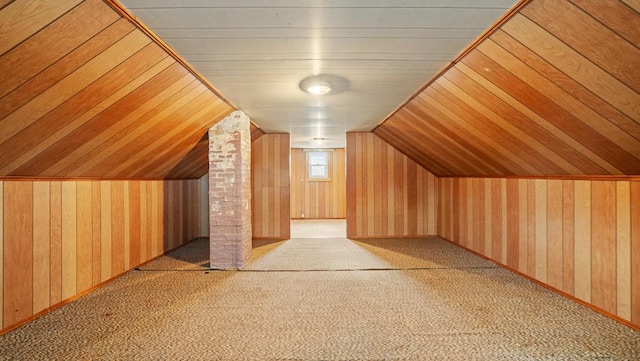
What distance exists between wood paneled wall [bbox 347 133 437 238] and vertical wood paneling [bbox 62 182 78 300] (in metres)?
4.22

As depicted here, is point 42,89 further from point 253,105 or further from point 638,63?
point 638,63

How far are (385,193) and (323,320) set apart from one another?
392cm

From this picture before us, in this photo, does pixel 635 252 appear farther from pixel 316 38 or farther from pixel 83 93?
pixel 83 93

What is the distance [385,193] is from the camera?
6.14 meters

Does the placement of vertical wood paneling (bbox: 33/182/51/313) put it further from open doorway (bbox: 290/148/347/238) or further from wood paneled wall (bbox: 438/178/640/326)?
open doorway (bbox: 290/148/347/238)

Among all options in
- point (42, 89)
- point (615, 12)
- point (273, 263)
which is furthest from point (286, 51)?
point (273, 263)

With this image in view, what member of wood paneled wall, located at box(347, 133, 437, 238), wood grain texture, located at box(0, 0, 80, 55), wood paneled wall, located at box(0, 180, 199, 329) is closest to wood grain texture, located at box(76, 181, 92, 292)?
wood paneled wall, located at box(0, 180, 199, 329)

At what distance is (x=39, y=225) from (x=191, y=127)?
1.65 metres

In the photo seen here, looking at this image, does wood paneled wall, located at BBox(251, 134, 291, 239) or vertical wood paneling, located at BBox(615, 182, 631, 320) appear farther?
wood paneled wall, located at BBox(251, 134, 291, 239)

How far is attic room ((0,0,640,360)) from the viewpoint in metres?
1.77

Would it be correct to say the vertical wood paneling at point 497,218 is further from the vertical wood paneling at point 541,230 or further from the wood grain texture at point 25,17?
the wood grain texture at point 25,17

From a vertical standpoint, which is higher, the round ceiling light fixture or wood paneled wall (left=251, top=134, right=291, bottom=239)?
the round ceiling light fixture

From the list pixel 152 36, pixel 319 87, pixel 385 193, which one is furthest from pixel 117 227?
pixel 385 193

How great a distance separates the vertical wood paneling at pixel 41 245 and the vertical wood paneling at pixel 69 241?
164mm
